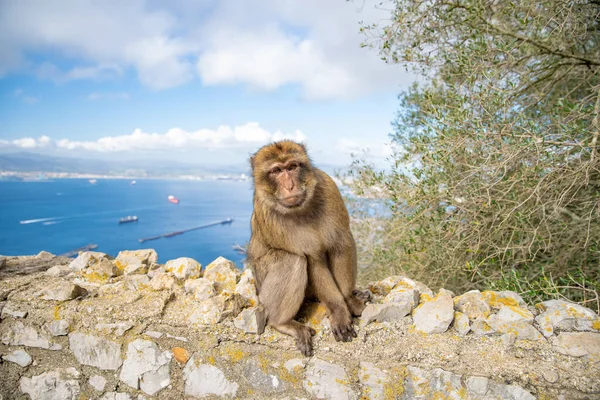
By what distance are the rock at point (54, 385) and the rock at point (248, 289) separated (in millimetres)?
1182

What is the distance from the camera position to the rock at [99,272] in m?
2.91

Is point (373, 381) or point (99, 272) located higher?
point (99, 272)

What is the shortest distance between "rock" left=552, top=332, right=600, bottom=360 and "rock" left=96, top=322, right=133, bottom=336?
255 centimetres

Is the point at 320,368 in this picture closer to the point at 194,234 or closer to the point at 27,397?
the point at 27,397

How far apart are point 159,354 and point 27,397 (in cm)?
101

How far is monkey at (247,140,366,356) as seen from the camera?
2.45 meters

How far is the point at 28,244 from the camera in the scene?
10.4m

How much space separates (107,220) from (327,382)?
17892mm

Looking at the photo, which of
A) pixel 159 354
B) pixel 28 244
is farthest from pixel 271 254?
pixel 28 244

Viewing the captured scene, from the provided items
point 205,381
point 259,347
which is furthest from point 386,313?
point 205,381

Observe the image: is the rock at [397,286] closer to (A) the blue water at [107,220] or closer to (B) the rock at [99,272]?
(A) the blue water at [107,220]

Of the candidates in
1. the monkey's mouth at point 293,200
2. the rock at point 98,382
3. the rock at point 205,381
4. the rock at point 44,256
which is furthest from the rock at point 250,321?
the rock at point 44,256

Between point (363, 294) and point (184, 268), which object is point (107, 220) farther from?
point (363, 294)

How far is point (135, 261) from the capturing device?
3.15 m
